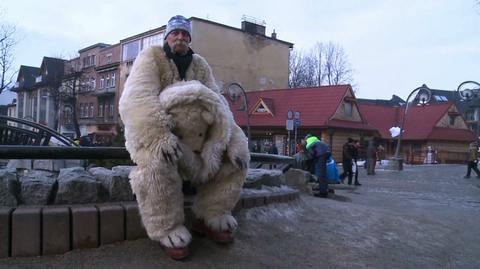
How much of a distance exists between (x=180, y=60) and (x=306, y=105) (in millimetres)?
36301

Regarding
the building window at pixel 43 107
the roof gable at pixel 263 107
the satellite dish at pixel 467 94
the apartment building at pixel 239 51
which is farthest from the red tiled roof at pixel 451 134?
the building window at pixel 43 107

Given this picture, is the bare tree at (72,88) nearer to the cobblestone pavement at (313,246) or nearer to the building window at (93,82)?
the building window at (93,82)

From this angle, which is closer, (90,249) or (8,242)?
(8,242)

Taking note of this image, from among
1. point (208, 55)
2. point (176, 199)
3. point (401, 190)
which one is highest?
point (208, 55)

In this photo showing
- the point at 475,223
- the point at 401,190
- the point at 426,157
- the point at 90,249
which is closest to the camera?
the point at 90,249

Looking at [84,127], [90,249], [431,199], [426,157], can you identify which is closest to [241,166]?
[90,249]

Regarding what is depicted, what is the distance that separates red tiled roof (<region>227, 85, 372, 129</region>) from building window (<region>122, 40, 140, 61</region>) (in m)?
15.5

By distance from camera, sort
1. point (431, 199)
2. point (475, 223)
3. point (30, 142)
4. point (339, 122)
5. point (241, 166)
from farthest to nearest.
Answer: point (339, 122) → point (431, 199) → point (30, 142) → point (475, 223) → point (241, 166)

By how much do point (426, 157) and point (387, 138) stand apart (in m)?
4.71

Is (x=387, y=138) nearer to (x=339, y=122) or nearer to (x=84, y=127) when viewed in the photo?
(x=339, y=122)

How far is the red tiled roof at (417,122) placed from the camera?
45.0 m

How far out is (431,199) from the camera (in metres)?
12.6

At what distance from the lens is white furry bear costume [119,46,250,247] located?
3.24 metres

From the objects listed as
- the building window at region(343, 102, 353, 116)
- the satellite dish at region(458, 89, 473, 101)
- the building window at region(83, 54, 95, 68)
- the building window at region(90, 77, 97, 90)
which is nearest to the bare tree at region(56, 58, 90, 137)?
the building window at region(90, 77, 97, 90)
